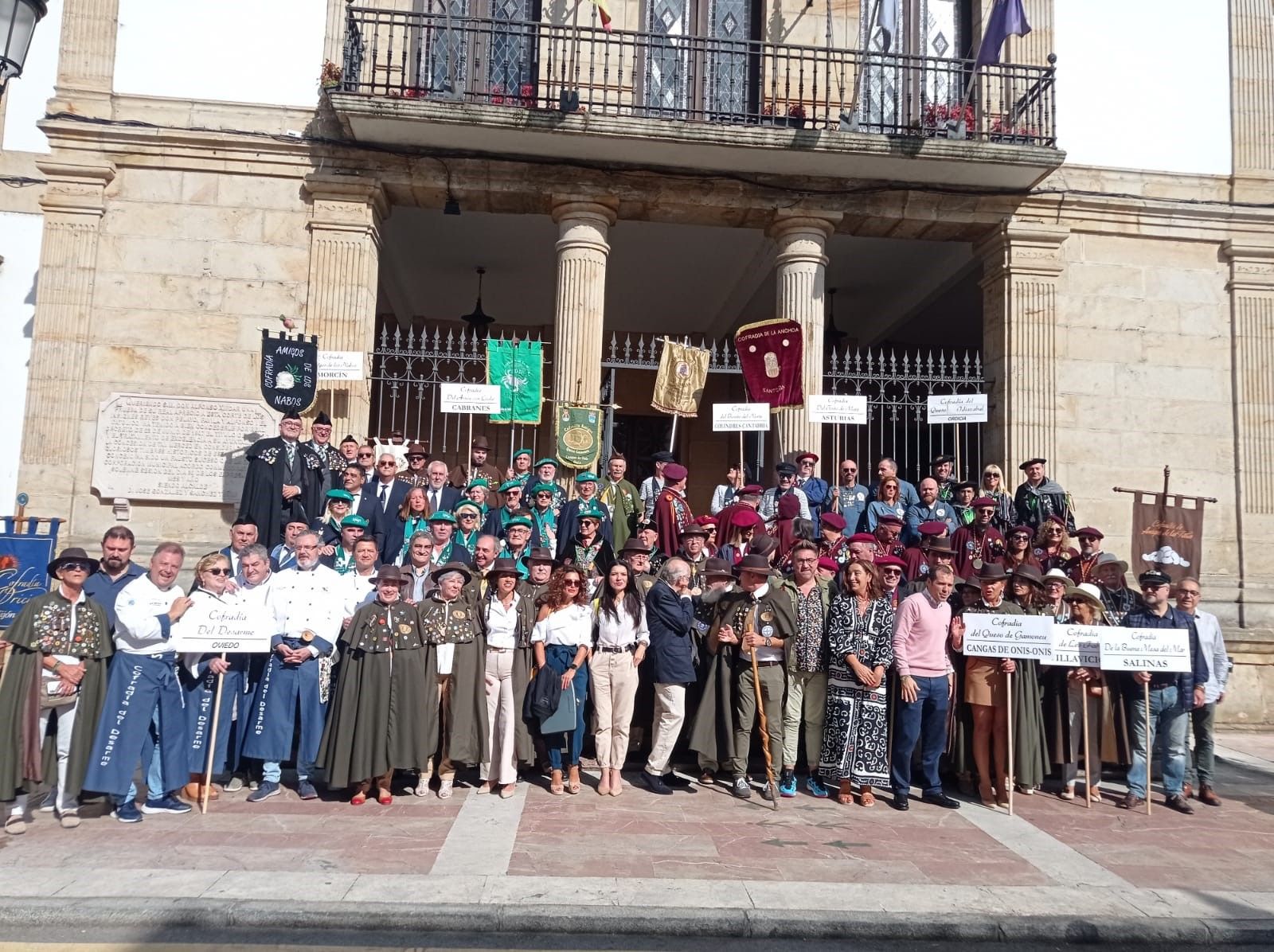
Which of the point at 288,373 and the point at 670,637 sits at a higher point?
the point at 288,373

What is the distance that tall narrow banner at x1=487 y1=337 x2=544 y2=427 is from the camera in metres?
10.7

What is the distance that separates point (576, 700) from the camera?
6.74m

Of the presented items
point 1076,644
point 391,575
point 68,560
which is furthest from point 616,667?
point 68,560

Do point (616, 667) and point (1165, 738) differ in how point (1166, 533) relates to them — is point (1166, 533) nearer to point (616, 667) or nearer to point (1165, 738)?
point (1165, 738)

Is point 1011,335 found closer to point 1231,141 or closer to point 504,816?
point 1231,141

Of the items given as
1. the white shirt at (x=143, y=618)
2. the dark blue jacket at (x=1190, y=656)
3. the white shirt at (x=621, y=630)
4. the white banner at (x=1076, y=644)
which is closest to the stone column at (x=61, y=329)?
the white shirt at (x=143, y=618)

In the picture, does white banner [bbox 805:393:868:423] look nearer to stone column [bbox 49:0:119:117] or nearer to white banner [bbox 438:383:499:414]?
white banner [bbox 438:383:499:414]

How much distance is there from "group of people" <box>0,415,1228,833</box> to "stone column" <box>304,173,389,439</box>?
10.3 feet

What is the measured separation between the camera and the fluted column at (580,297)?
A: 424 inches

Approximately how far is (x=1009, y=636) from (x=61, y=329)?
10235 millimetres

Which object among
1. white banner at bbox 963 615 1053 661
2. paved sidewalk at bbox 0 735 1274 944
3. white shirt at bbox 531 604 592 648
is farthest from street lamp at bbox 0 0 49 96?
white banner at bbox 963 615 1053 661

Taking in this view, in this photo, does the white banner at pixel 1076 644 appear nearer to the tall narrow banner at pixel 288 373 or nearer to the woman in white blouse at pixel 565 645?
the woman in white blouse at pixel 565 645

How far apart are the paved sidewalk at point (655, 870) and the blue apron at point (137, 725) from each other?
0.29m

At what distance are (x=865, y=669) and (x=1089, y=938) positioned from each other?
2.34 m
